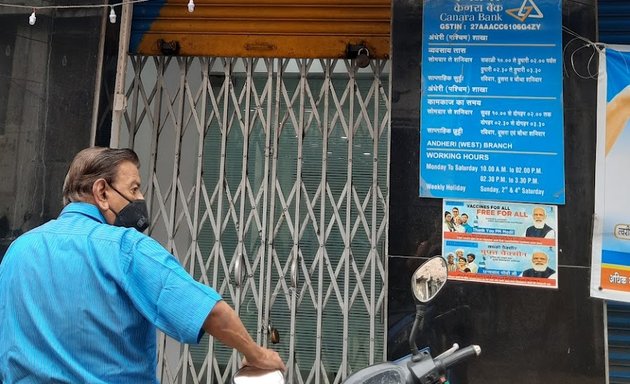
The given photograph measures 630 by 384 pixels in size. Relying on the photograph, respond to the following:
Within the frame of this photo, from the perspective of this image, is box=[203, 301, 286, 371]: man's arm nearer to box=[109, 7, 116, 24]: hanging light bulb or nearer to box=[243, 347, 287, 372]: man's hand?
box=[243, 347, 287, 372]: man's hand

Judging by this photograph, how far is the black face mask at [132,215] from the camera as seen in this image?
172 cm

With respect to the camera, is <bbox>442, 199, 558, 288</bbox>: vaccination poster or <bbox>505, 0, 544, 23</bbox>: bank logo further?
<bbox>505, 0, 544, 23</bbox>: bank logo

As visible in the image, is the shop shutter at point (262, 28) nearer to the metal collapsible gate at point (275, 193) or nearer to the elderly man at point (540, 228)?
the metal collapsible gate at point (275, 193)

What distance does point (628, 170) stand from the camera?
3.64 m

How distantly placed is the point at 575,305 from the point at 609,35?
7.13ft

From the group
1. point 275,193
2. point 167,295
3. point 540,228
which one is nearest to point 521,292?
point 540,228

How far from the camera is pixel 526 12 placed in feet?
12.6

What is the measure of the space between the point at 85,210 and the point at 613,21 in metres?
4.17

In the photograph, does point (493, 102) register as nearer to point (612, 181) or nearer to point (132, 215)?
point (612, 181)

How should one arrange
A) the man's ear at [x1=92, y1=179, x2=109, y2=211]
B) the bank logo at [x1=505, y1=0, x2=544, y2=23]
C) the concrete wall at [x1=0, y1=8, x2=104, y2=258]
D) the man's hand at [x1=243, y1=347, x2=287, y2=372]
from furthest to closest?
1. the concrete wall at [x1=0, y1=8, x2=104, y2=258]
2. the bank logo at [x1=505, y1=0, x2=544, y2=23]
3. the man's ear at [x1=92, y1=179, x2=109, y2=211]
4. the man's hand at [x1=243, y1=347, x2=287, y2=372]

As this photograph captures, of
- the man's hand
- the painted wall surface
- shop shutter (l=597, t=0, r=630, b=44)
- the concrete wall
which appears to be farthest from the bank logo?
the concrete wall

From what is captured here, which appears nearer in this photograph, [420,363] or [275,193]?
[420,363]

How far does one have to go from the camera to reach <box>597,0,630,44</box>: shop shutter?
3871mm

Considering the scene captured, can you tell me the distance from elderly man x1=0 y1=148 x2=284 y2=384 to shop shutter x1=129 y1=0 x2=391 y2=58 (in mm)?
3212
